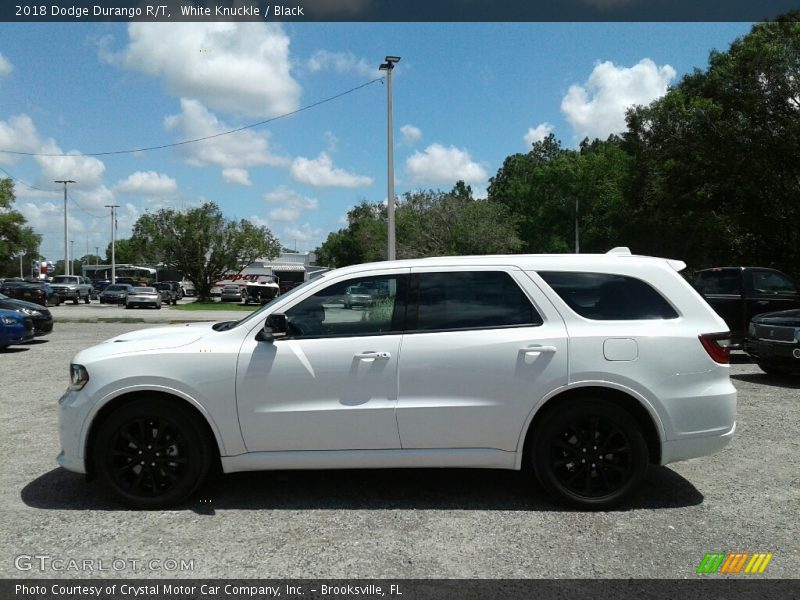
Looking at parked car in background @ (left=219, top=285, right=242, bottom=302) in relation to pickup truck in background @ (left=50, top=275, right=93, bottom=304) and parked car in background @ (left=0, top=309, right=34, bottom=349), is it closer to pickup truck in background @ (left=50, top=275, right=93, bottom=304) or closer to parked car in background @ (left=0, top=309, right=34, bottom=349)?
pickup truck in background @ (left=50, top=275, right=93, bottom=304)

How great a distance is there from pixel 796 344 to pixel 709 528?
261 inches

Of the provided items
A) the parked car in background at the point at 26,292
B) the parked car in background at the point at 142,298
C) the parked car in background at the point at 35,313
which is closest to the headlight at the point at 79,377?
the parked car in background at the point at 35,313

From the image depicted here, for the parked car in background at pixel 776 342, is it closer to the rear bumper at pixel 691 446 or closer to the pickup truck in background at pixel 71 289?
the rear bumper at pixel 691 446

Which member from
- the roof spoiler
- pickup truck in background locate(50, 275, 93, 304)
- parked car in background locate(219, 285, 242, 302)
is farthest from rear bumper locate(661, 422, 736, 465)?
pickup truck in background locate(50, 275, 93, 304)

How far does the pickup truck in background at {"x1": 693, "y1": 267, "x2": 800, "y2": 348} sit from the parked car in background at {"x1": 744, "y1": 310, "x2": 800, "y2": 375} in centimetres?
201

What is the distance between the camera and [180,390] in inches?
187

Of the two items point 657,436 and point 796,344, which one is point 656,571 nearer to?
point 657,436

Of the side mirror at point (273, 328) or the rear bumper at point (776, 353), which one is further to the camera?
the rear bumper at point (776, 353)

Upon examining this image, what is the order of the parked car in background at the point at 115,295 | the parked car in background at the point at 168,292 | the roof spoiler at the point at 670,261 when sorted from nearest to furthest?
1. the roof spoiler at the point at 670,261
2. the parked car in background at the point at 115,295
3. the parked car in background at the point at 168,292

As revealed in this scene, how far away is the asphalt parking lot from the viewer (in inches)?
155

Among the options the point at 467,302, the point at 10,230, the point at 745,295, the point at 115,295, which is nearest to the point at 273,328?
the point at 467,302

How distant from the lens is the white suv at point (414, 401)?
4.74 metres

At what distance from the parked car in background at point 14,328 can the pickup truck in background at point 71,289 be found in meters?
32.2

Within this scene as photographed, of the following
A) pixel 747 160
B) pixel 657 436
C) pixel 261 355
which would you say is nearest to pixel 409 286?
pixel 261 355
